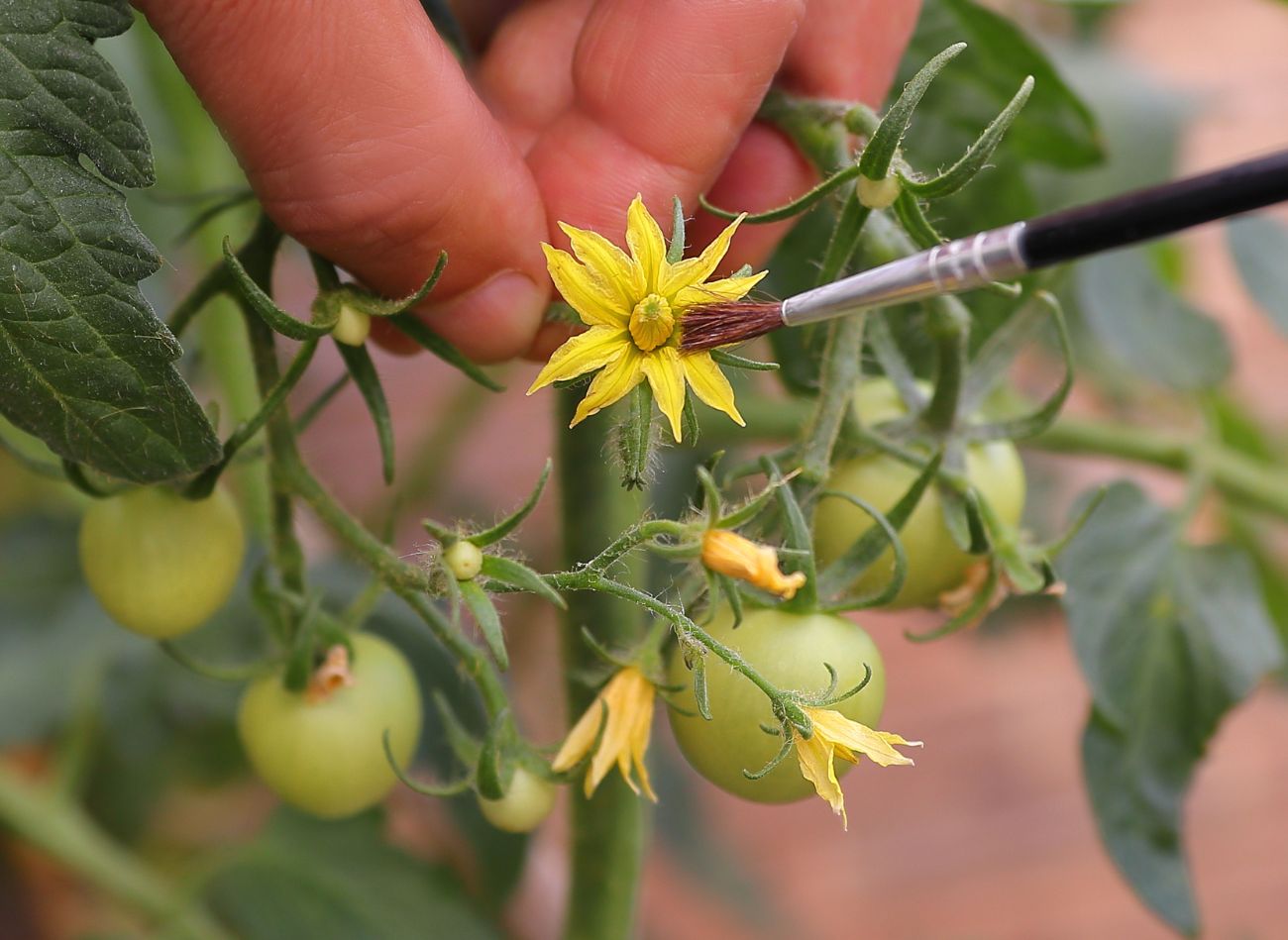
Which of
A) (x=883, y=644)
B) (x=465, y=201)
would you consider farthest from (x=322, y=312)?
(x=883, y=644)

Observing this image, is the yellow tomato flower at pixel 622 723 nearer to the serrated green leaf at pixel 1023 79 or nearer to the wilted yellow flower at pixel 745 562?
the wilted yellow flower at pixel 745 562

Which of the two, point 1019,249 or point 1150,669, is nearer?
point 1019,249

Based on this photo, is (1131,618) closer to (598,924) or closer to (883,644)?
(598,924)

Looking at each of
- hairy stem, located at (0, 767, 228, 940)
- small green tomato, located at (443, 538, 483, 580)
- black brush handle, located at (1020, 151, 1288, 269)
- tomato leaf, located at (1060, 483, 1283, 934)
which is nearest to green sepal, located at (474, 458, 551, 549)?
small green tomato, located at (443, 538, 483, 580)

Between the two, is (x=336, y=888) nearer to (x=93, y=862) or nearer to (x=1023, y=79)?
(x=93, y=862)

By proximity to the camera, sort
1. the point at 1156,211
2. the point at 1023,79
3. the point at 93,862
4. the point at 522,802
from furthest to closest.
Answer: the point at 93,862
the point at 1023,79
the point at 522,802
the point at 1156,211

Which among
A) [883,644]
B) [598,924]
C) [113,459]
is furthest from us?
[883,644]

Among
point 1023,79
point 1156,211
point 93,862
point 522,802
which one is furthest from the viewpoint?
point 93,862

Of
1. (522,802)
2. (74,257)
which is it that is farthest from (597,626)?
(74,257)
